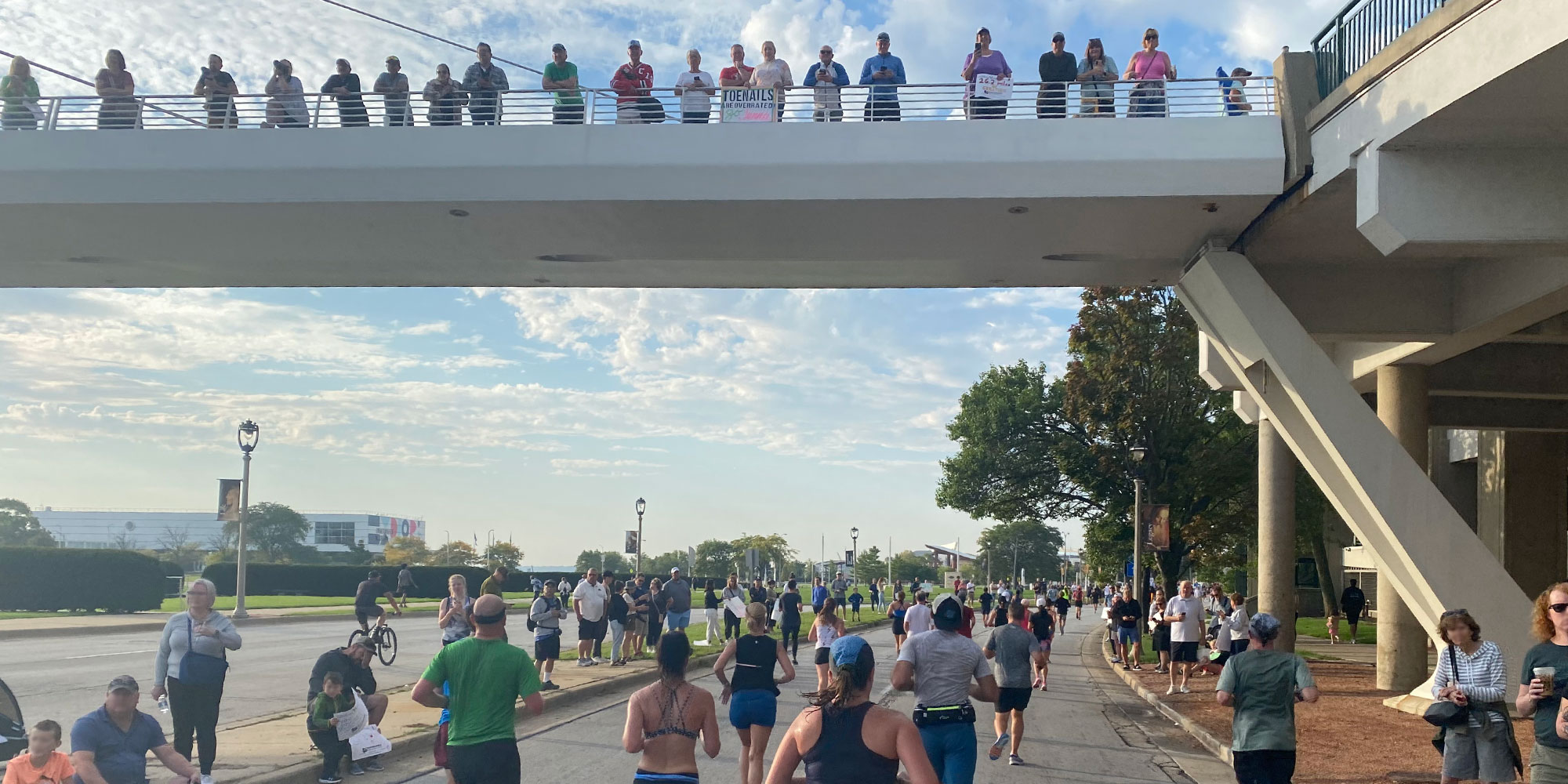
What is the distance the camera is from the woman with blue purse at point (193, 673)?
9969 mm

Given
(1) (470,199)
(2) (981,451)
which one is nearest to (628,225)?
(1) (470,199)

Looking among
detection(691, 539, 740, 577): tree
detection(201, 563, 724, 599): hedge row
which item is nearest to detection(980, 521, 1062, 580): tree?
detection(691, 539, 740, 577): tree

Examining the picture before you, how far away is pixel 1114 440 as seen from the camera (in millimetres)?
38688

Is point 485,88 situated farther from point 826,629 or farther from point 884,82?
point 826,629

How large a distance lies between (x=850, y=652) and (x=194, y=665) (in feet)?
22.7

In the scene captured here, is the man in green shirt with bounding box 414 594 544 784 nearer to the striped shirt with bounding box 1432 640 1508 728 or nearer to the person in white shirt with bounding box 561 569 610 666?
the striped shirt with bounding box 1432 640 1508 728

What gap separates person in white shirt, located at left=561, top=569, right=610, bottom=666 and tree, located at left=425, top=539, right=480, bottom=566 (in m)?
93.3

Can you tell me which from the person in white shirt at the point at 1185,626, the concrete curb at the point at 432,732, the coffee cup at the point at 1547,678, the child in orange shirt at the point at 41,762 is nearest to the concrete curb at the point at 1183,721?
the person in white shirt at the point at 1185,626

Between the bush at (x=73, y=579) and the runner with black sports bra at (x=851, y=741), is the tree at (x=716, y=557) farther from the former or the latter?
the runner with black sports bra at (x=851, y=741)

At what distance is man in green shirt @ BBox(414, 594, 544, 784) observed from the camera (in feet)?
22.2

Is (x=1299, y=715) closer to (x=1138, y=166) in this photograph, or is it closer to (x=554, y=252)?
(x=1138, y=166)

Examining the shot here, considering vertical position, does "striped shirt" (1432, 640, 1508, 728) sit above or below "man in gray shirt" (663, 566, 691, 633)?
above

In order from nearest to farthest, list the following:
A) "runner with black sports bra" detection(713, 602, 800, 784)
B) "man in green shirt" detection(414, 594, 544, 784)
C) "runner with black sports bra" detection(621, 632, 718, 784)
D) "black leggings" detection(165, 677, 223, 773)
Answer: "runner with black sports bra" detection(621, 632, 718, 784) < "man in green shirt" detection(414, 594, 544, 784) < "runner with black sports bra" detection(713, 602, 800, 784) < "black leggings" detection(165, 677, 223, 773)

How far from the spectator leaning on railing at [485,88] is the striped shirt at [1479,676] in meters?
13.7
